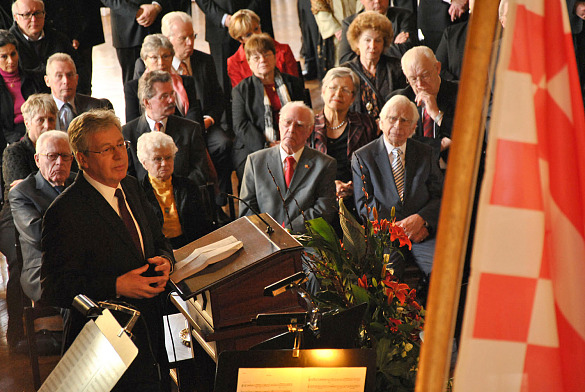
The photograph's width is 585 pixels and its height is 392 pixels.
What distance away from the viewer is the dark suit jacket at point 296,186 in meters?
4.16

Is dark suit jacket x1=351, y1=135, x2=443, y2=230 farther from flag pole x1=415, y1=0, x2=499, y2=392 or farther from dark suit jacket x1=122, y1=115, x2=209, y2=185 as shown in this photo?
flag pole x1=415, y1=0, x2=499, y2=392

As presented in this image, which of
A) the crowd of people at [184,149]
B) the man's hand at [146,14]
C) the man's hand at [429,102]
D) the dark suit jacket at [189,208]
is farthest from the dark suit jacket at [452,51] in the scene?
the man's hand at [146,14]

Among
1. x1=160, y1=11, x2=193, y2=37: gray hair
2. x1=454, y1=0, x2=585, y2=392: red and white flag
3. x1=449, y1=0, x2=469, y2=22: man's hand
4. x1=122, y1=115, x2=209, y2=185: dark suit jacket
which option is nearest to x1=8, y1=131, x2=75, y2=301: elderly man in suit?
x1=122, y1=115, x2=209, y2=185: dark suit jacket

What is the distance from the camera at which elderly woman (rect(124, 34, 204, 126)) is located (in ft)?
17.5

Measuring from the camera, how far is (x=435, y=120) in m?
4.77

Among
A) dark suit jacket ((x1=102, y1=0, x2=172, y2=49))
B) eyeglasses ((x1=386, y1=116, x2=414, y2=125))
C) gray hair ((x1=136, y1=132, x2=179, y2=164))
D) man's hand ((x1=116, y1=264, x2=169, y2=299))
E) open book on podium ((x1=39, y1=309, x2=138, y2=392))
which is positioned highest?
dark suit jacket ((x1=102, y1=0, x2=172, y2=49))

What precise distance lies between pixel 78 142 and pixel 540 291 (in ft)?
6.73

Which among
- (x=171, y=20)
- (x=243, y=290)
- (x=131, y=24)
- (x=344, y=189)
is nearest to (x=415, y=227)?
(x=344, y=189)

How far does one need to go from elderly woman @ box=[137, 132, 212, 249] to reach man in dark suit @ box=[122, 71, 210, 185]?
0.55 m

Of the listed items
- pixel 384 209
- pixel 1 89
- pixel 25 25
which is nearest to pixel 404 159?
pixel 384 209

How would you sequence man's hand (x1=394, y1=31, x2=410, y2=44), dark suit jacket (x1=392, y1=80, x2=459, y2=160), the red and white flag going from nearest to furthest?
the red and white flag, dark suit jacket (x1=392, y1=80, x2=459, y2=160), man's hand (x1=394, y1=31, x2=410, y2=44)

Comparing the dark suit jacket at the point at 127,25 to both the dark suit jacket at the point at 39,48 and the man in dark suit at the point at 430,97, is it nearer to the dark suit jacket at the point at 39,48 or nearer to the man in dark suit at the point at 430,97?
the dark suit jacket at the point at 39,48

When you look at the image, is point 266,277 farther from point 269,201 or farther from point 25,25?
point 25,25

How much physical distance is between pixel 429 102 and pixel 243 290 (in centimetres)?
281
